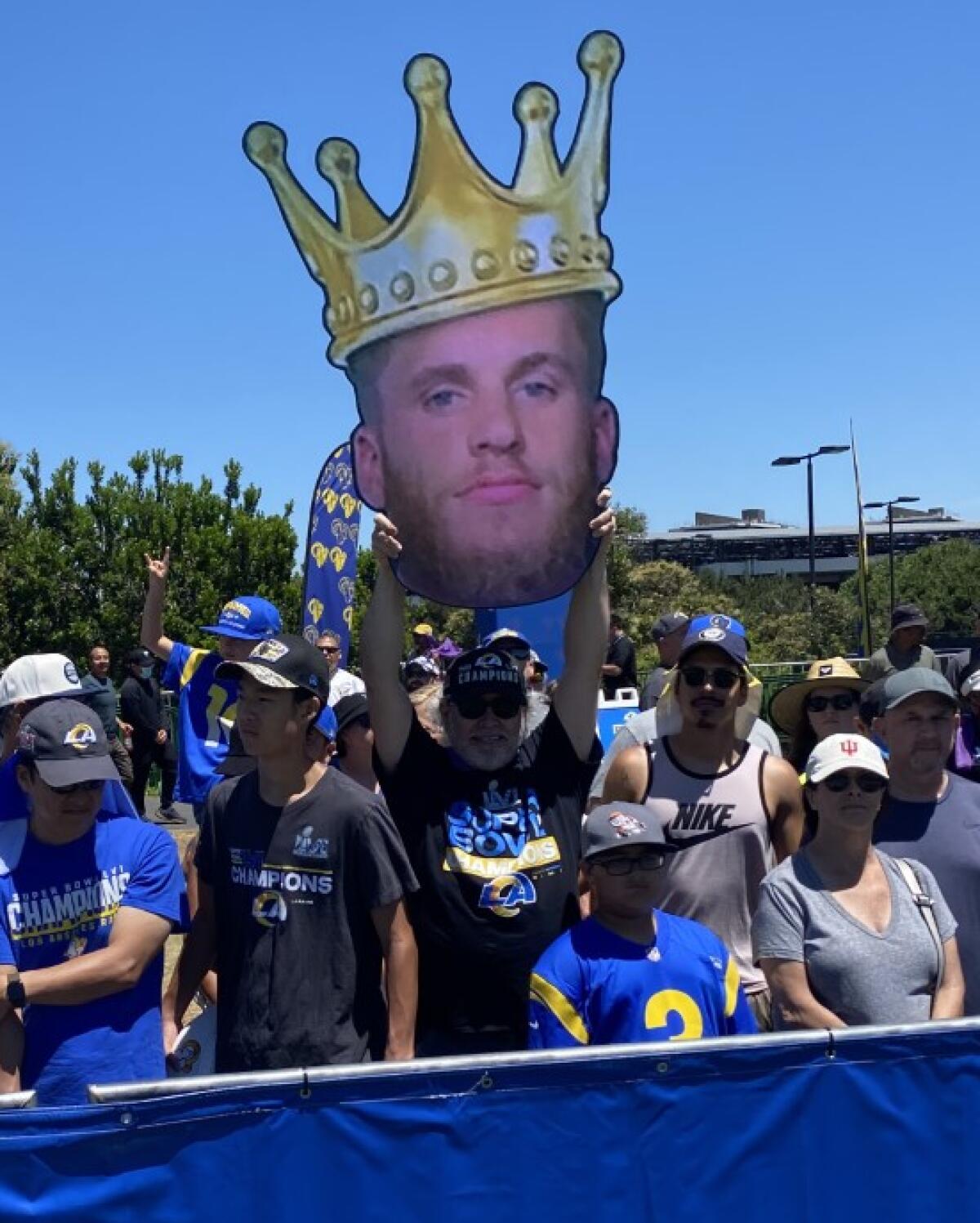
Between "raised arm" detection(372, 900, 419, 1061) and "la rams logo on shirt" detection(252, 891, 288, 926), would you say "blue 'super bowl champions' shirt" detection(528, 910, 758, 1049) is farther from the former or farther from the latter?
"la rams logo on shirt" detection(252, 891, 288, 926)

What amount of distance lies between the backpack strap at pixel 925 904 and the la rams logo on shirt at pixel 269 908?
5.17ft

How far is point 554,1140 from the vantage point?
2.79 m

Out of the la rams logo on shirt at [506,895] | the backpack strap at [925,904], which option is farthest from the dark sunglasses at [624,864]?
the backpack strap at [925,904]

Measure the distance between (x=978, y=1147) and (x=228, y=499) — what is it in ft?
121

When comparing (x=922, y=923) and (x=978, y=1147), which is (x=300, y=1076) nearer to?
(x=978, y=1147)

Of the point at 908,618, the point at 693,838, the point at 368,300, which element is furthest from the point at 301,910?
the point at 908,618

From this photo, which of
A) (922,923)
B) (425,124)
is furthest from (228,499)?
(922,923)

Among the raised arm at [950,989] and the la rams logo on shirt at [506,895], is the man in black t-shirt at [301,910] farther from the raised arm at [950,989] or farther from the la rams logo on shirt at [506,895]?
the raised arm at [950,989]

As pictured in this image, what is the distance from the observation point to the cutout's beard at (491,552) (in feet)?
16.0

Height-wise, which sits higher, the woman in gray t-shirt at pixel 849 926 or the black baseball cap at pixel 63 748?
Result: the black baseball cap at pixel 63 748

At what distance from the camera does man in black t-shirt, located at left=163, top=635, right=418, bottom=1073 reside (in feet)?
11.3

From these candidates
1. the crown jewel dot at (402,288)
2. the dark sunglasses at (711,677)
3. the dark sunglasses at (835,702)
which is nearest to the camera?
the dark sunglasses at (711,677)

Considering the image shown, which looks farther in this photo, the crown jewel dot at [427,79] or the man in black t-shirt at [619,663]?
the man in black t-shirt at [619,663]

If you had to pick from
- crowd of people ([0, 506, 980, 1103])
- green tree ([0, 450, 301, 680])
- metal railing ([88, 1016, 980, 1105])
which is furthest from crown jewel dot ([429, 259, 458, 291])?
green tree ([0, 450, 301, 680])
